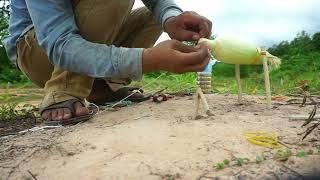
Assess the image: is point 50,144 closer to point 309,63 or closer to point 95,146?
point 95,146

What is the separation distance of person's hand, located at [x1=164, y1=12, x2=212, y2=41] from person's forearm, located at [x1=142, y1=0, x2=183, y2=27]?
0.38 feet

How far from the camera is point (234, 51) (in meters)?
2.59

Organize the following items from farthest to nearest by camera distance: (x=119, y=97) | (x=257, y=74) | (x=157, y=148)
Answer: (x=257, y=74) < (x=119, y=97) < (x=157, y=148)

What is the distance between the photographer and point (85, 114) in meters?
2.89

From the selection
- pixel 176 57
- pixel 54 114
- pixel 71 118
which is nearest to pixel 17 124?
pixel 54 114

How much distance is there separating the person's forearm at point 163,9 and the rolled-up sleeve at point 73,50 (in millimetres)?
640

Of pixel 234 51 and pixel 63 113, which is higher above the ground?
pixel 234 51

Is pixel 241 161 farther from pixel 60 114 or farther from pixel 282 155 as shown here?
pixel 60 114

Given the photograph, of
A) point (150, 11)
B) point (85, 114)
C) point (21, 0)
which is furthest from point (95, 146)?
point (150, 11)

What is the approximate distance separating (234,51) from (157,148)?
0.79 meters

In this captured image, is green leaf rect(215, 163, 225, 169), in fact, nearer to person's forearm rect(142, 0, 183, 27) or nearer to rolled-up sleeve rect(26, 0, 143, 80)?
rolled-up sleeve rect(26, 0, 143, 80)

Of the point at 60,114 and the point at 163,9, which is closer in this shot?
the point at 60,114

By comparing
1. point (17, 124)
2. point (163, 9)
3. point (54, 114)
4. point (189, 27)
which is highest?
point (163, 9)

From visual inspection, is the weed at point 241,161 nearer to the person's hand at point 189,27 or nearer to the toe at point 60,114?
the person's hand at point 189,27
